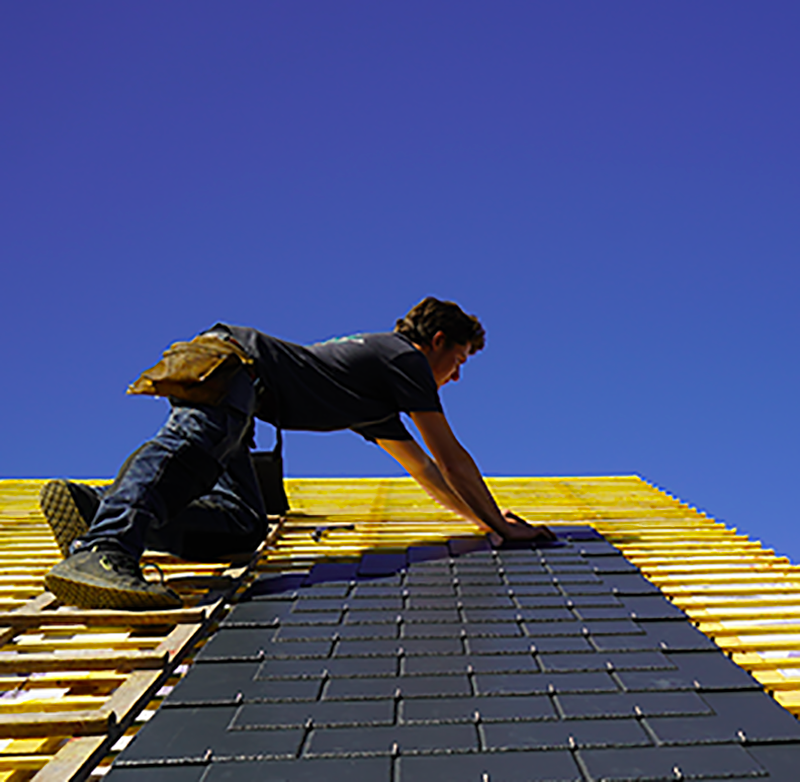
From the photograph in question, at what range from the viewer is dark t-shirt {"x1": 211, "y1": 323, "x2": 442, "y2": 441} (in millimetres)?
3010

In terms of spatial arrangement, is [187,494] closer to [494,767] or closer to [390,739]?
[390,739]

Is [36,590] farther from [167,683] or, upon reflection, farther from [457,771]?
[457,771]

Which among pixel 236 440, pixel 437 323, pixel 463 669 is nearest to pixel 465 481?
pixel 437 323

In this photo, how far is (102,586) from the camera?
2213 mm

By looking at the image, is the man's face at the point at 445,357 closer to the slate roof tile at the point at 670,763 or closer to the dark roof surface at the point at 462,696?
the dark roof surface at the point at 462,696

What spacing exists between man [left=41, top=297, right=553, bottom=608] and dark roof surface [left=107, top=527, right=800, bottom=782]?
0.45m

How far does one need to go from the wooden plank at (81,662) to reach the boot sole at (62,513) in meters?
0.85

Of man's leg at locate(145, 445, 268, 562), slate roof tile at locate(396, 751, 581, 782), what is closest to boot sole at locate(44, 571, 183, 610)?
man's leg at locate(145, 445, 268, 562)

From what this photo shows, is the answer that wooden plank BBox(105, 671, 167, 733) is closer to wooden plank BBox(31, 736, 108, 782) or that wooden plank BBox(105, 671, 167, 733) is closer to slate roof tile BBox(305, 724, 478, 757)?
wooden plank BBox(31, 736, 108, 782)

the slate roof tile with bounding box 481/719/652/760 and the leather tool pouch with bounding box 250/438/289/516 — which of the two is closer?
the slate roof tile with bounding box 481/719/652/760

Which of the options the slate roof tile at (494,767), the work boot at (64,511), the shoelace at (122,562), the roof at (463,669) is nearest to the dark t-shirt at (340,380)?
the roof at (463,669)

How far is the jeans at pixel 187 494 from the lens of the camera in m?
2.43

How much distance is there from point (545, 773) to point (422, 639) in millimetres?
713

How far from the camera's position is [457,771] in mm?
1382
